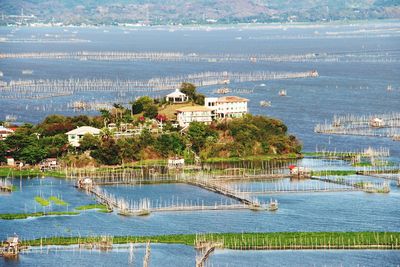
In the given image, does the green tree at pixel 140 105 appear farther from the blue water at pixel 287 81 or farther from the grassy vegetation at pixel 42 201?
the grassy vegetation at pixel 42 201

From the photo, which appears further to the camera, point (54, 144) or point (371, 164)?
point (54, 144)

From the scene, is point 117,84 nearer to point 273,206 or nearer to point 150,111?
point 150,111

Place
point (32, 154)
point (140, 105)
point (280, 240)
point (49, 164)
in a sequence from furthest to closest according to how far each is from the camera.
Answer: point (140, 105), point (32, 154), point (49, 164), point (280, 240)

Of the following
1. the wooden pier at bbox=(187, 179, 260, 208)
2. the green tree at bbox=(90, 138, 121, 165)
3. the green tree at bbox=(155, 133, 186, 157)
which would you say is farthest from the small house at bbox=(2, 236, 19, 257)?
the green tree at bbox=(155, 133, 186, 157)

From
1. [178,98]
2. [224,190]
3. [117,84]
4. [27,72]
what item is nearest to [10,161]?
[224,190]

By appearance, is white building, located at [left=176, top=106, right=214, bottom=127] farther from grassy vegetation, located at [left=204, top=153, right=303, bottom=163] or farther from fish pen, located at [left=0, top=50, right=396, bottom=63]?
fish pen, located at [left=0, top=50, right=396, bottom=63]

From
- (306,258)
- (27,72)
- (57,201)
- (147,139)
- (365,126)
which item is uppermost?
(27,72)

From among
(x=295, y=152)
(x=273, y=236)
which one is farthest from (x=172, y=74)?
(x=273, y=236)
